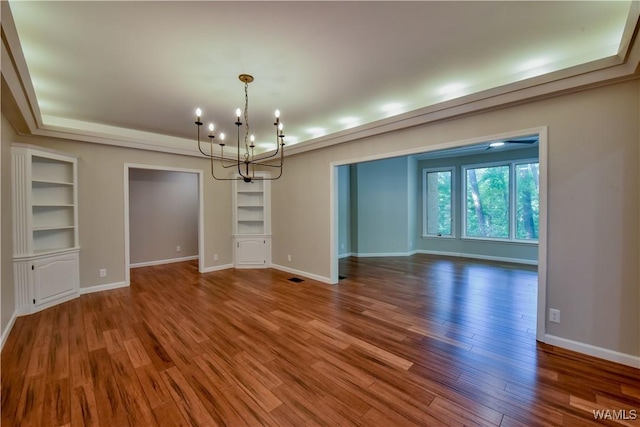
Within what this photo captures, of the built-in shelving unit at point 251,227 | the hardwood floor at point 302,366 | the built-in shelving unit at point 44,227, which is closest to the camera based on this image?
the hardwood floor at point 302,366

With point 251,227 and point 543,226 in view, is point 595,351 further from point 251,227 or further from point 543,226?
point 251,227

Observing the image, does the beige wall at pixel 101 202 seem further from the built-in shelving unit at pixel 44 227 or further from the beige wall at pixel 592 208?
the beige wall at pixel 592 208

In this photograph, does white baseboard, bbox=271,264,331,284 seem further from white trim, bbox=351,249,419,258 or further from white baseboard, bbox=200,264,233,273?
white trim, bbox=351,249,419,258

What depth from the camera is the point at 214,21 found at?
206 centimetres

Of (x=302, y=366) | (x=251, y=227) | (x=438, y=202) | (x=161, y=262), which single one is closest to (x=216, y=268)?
(x=251, y=227)

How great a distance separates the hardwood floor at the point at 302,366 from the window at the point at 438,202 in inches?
146

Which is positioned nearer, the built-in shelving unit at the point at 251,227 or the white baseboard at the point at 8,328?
the white baseboard at the point at 8,328

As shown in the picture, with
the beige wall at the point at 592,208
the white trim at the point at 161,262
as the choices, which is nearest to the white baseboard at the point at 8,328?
the white trim at the point at 161,262

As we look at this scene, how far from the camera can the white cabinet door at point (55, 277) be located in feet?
11.5

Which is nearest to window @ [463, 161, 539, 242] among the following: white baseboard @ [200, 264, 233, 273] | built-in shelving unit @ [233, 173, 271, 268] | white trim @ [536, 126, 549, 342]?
white trim @ [536, 126, 549, 342]

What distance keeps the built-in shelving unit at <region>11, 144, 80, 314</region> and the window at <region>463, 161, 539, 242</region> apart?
8.55 meters

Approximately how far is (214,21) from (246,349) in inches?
117

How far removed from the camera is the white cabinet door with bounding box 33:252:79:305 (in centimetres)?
350

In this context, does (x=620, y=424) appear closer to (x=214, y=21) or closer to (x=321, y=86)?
(x=321, y=86)
